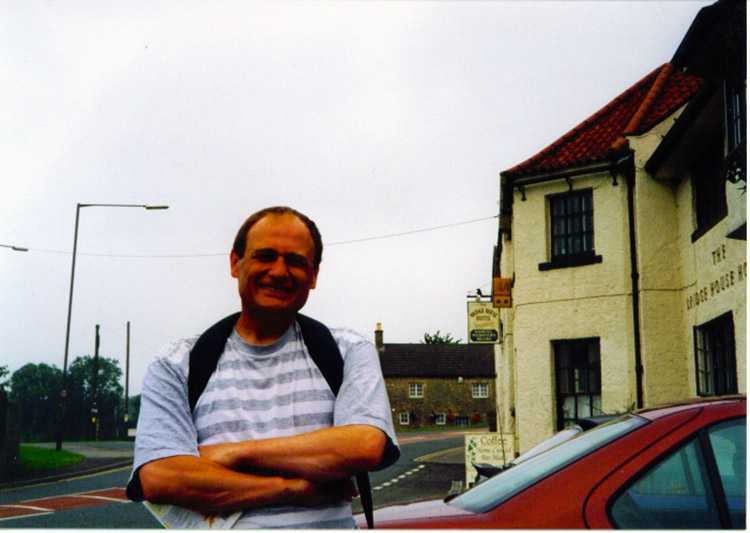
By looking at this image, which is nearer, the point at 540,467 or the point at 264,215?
the point at 264,215

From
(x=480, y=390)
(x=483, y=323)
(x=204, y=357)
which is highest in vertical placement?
(x=483, y=323)

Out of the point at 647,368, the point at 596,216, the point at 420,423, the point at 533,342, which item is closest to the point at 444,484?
the point at 533,342

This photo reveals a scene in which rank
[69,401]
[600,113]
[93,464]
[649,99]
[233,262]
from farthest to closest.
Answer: [69,401] → [93,464] → [600,113] → [649,99] → [233,262]

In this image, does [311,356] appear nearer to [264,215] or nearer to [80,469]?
[264,215]

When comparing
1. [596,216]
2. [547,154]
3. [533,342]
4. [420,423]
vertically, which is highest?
[547,154]

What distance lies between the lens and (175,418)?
214cm

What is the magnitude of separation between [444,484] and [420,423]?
50.5 metres

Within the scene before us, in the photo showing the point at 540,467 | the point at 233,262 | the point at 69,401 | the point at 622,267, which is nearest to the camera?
the point at 233,262

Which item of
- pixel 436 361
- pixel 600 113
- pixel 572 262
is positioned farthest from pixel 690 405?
pixel 436 361

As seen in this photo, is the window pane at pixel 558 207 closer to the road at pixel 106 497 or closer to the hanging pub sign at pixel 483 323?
the hanging pub sign at pixel 483 323

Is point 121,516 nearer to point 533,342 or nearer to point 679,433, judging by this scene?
point 533,342

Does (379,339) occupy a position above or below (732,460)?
above

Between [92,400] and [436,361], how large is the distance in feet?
94.4

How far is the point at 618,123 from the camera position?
17781 millimetres
